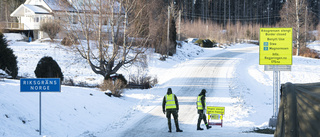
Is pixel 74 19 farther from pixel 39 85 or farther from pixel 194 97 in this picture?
pixel 39 85

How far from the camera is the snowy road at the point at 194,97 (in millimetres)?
12102

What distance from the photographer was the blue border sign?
990cm

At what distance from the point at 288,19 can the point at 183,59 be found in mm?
16887

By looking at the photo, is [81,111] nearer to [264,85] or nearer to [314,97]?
[314,97]

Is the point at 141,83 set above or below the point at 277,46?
below

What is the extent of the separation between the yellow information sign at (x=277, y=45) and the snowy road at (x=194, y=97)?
10.9 ft

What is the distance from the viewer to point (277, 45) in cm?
1359

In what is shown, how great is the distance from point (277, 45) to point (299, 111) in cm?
927

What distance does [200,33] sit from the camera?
67.2 metres

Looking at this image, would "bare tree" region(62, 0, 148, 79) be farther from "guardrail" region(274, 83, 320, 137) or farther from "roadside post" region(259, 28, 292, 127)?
"guardrail" region(274, 83, 320, 137)

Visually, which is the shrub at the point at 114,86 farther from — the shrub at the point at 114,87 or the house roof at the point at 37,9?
the house roof at the point at 37,9

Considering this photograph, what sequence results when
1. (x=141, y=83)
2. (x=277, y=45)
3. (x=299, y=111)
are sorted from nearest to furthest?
(x=299, y=111) < (x=277, y=45) < (x=141, y=83)

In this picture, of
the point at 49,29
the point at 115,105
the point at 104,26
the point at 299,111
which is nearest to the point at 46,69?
the point at 104,26

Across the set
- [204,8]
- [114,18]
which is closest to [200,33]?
[204,8]
